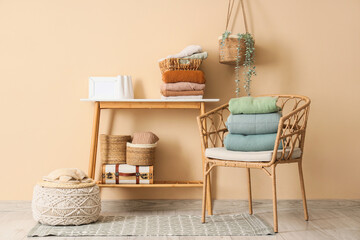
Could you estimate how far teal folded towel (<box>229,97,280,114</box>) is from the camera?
2582 millimetres

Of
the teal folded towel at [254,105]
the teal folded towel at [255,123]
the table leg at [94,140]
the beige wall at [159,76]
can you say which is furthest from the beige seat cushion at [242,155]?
the table leg at [94,140]

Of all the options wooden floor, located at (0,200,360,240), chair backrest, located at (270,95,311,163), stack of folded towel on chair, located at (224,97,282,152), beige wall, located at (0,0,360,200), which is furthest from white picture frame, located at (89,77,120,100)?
chair backrest, located at (270,95,311,163)

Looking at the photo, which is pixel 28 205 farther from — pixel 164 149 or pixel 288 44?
pixel 288 44

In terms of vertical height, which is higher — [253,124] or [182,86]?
[182,86]

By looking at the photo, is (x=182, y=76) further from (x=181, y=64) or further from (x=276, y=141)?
(x=276, y=141)

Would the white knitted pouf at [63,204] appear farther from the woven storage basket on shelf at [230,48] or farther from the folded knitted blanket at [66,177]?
the woven storage basket on shelf at [230,48]

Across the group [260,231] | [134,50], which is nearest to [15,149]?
[134,50]

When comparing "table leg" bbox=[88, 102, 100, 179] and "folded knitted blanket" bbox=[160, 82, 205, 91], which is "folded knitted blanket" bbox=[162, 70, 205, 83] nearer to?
"folded knitted blanket" bbox=[160, 82, 205, 91]

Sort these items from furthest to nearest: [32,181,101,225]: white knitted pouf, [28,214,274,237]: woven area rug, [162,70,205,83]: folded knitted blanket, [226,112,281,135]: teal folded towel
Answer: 1. [162,70,205,83]: folded knitted blanket
2. [226,112,281,135]: teal folded towel
3. [32,181,101,225]: white knitted pouf
4. [28,214,274,237]: woven area rug

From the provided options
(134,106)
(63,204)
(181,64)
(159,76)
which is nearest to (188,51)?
(181,64)

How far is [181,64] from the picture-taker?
9.29 feet

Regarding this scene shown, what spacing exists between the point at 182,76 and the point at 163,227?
0.97 metres

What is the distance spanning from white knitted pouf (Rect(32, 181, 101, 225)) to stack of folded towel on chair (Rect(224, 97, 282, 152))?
0.91 metres

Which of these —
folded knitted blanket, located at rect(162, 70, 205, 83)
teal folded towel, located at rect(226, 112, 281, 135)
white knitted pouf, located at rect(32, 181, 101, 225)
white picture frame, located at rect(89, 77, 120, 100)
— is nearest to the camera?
white knitted pouf, located at rect(32, 181, 101, 225)
